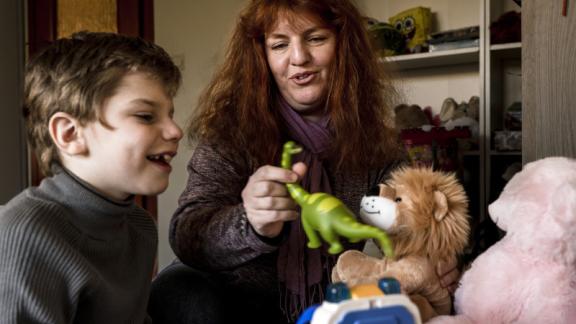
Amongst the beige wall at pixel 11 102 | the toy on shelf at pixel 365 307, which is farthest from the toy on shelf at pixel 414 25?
the beige wall at pixel 11 102

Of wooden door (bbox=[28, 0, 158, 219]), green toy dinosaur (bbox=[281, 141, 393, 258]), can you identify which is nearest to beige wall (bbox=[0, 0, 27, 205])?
wooden door (bbox=[28, 0, 158, 219])

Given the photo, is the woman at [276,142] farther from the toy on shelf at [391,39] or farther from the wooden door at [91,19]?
the wooden door at [91,19]

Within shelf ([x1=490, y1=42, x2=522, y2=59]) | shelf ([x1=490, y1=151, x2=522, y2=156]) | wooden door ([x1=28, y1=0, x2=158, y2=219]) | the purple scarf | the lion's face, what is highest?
wooden door ([x1=28, y1=0, x2=158, y2=219])

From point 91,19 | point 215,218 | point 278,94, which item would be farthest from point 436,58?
point 91,19

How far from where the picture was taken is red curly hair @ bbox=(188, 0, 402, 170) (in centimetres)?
111

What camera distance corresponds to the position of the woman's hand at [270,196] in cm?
70

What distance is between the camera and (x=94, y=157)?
80 cm

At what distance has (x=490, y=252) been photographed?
2.36 feet

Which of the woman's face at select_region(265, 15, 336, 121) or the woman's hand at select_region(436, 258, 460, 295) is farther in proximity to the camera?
the woman's face at select_region(265, 15, 336, 121)

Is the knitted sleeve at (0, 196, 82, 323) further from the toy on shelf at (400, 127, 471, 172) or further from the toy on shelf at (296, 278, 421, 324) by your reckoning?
the toy on shelf at (400, 127, 471, 172)

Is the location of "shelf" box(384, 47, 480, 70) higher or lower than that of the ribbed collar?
higher

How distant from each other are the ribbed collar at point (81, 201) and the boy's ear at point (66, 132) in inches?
1.5

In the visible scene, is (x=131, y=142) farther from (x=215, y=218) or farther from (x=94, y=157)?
(x=215, y=218)

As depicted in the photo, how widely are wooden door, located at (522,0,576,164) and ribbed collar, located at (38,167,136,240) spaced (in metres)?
0.72
